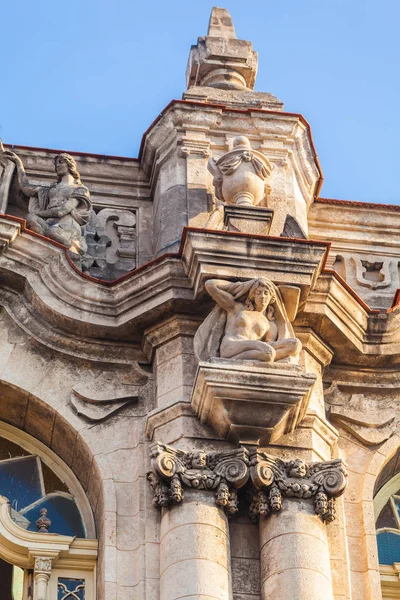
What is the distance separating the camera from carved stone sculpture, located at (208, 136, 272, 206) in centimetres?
1495

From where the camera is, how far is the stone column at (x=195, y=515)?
40.4 ft

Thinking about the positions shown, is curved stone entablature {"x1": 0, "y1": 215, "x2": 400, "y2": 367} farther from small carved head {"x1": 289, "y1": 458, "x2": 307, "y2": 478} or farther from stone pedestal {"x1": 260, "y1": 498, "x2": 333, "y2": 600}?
stone pedestal {"x1": 260, "y1": 498, "x2": 333, "y2": 600}

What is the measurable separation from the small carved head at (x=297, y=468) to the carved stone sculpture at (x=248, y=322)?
0.86 meters

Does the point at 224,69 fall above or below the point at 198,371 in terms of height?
above

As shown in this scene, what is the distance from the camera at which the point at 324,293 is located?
14320 millimetres

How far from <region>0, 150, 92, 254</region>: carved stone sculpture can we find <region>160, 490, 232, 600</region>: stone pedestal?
3.10m

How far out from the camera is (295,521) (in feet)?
41.9

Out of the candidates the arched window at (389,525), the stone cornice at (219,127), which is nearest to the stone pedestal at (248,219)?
the stone cornice at (219,127)

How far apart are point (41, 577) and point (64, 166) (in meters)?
4.15

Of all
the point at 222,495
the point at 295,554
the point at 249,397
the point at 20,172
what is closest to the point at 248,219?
the point at 249,397

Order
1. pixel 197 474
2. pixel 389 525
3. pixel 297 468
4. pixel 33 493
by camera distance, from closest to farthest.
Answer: pixel 197 474 → pixel 297 468 → pixel 33 493 → pixel 389 525

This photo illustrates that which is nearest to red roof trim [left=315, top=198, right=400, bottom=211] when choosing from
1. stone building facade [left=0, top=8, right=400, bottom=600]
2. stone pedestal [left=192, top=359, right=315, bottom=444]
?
stone building facade [left=0, top=8, right=400, bottom=600]

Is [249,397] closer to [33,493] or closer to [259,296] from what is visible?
[259,296]

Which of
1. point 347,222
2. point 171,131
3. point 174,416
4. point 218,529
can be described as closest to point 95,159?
point 171,131
